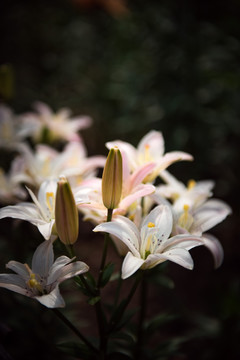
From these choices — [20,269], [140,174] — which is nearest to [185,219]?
[140,174]

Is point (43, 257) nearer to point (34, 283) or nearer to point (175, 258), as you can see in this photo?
point (34, 283)

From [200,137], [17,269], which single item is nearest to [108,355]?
[17,269]

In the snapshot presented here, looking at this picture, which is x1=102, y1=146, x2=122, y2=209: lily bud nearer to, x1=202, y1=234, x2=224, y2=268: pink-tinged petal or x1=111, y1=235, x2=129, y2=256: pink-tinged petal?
x1=111, y1=235, x2=129, y2=256: pink-tinged petal

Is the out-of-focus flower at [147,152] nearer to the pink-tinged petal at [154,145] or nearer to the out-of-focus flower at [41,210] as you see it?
the pink-tinged petal at [154,145]

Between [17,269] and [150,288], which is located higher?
[17,269]

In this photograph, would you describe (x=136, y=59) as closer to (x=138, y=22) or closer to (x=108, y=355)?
(x=138, y=22)

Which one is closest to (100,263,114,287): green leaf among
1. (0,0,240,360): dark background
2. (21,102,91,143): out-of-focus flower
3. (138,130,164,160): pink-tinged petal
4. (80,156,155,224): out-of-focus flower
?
(80,156,155,224): out-of-focus flower

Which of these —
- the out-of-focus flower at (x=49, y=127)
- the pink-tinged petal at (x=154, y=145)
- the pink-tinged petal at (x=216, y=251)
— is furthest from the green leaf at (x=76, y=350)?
the out-of-focus flower at (x=49, y=127)
